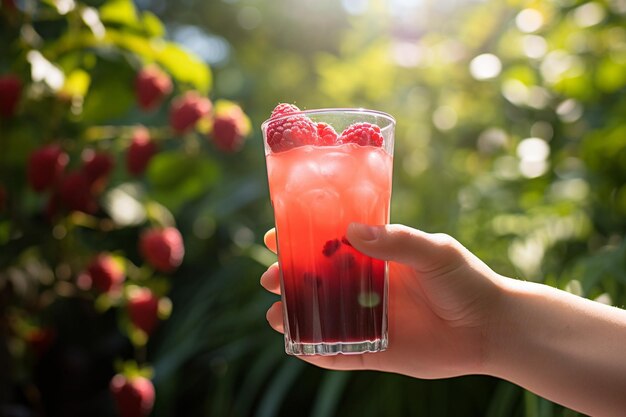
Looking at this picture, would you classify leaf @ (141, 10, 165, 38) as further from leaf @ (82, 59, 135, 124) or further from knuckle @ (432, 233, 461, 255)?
knuckle @ (432, 233, 461, 255)

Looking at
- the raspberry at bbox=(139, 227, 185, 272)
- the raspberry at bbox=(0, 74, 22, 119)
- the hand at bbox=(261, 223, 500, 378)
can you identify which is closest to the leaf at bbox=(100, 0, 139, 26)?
the raspberry at bbox=(0, 74, 22, 119)

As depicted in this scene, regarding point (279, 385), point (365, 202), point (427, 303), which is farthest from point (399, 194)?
point (365, 202)

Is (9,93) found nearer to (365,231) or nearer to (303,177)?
(303,177)

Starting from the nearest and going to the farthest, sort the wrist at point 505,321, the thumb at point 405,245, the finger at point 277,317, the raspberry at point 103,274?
the thumb at point 405,245, the wrist at point 505,321, the finger at point 277,317, the raspberry at point 103,274

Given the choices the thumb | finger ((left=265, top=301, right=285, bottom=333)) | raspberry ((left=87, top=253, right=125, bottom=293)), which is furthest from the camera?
raspberry ((left=87, top=253, right=125, bottom=293))

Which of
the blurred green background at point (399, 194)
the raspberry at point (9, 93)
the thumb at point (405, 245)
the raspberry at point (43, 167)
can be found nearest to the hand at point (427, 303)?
the thumb at point (405, 245)

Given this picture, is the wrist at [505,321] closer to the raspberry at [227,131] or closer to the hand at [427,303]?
the hand at [427,303]
